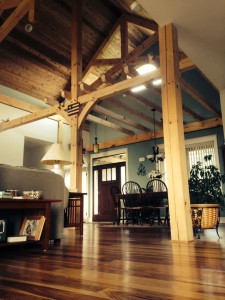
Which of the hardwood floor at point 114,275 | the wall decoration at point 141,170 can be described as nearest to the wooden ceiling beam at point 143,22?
the wall decoration at point 141,170

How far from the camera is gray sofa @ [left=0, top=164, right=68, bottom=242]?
2.35 m

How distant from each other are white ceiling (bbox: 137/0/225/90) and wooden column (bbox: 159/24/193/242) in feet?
0.58

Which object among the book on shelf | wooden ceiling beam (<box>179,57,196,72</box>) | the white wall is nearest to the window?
wooden ceiling beam (<box>179,57,196,72</box>)

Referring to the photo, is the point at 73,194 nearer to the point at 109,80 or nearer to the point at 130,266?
the point at 109,80

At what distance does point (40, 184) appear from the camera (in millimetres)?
2557

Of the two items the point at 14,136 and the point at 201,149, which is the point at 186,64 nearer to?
the point at 201,149

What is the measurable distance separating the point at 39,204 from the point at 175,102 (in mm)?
1859

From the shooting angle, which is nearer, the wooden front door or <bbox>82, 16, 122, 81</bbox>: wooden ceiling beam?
<bbox>82, 16, 122, 81</bbox>: wooden ceiling beam

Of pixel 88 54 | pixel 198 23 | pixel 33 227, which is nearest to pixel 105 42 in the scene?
pixel 88 54

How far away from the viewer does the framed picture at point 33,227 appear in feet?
7.35

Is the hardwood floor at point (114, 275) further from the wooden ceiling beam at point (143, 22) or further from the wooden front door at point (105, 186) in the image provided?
the wooden front door at point (105, 186)

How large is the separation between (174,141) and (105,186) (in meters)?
6.32

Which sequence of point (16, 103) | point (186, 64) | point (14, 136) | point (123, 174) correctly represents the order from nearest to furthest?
point (186, 64)
point (16, 103)
point (14, 136)
point (123, 174)

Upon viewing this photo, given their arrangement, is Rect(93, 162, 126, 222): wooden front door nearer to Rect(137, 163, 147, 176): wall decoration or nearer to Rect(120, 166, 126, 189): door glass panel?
Rect(120, 166, 126, 189): door glass panel
